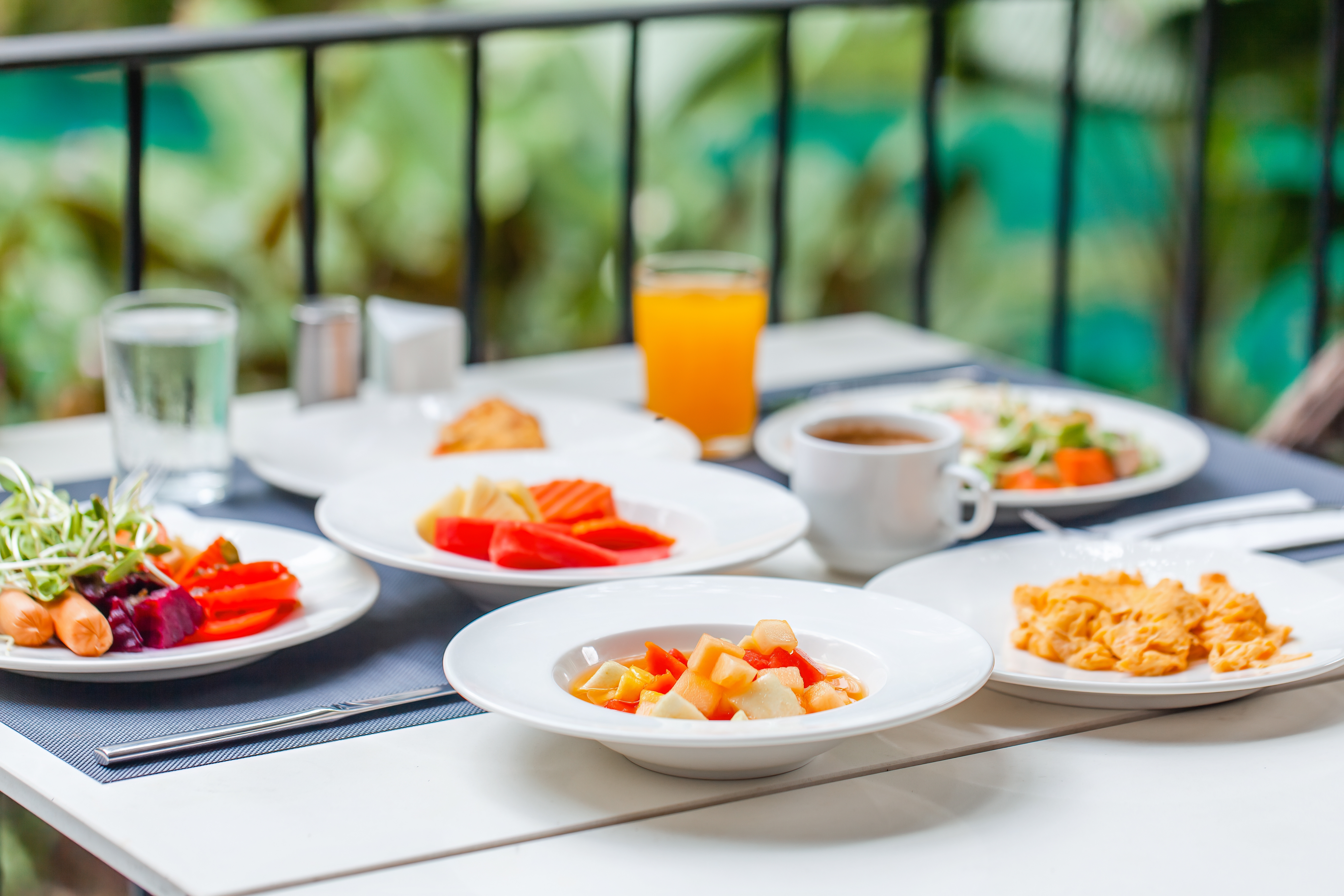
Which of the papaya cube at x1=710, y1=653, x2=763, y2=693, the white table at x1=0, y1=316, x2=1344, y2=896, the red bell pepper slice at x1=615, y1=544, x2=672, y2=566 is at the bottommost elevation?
the white table at x1=0, y1=316, x2=1344, y2=896

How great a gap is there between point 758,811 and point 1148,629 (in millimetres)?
305

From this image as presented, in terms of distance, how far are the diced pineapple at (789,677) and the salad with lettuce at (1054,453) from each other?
1.67ft

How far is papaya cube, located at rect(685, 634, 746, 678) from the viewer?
31.8 inches

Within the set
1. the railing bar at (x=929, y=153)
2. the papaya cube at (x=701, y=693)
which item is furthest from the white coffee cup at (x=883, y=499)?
the railing bar at (x=929, y=153)

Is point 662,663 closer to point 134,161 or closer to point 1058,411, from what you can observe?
point 1058,411

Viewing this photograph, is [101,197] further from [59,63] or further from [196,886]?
[196,886]

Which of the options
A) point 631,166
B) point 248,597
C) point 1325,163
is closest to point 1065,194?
point 1325,163

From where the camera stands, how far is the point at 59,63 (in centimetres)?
166

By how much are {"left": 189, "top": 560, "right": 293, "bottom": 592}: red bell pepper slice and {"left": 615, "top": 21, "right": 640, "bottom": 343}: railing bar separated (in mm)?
1082

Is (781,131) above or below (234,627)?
above

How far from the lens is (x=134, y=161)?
1784mm

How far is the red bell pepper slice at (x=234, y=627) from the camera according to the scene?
3.11 feet

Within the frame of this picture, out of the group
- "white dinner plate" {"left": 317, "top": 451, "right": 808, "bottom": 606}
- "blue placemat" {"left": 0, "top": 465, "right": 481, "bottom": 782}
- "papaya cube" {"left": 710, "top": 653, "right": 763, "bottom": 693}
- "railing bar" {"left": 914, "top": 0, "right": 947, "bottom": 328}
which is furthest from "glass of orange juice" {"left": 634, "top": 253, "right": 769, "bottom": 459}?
"railing bar" {"left": 914, "top": 0, "right": 947, "bottom": 328}

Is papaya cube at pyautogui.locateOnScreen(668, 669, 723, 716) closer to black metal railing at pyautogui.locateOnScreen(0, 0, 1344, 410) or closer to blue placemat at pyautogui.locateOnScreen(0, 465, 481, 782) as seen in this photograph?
blue placemat at pyautogui.locateOnScreen(0, 465, 481, 782)
